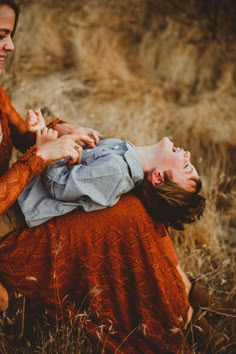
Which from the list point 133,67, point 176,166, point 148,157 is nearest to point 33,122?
point 148,157

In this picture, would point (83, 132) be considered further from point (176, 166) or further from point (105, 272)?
point (105, 272)

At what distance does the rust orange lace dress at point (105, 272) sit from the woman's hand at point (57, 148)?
59 millimetres

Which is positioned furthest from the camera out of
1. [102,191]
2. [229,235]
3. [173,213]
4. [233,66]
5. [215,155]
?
[233,66]

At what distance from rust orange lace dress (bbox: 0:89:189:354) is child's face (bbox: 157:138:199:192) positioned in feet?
0.78

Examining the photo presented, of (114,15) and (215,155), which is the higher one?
(114,15)

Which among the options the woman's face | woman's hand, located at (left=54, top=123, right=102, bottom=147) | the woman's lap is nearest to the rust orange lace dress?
the woman's lap

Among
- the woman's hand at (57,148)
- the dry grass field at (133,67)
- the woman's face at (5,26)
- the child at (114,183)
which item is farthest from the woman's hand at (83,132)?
the dry grass field at (133,67)

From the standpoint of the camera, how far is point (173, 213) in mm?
2773

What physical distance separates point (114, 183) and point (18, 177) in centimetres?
47

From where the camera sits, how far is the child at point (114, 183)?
258 centimetres

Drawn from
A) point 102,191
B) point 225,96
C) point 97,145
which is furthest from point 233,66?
point 102,191

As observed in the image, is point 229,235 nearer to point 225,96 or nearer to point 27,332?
point 225,96

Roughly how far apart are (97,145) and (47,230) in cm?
57

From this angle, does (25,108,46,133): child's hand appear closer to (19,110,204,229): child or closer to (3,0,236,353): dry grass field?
(19,110,204,229): child
